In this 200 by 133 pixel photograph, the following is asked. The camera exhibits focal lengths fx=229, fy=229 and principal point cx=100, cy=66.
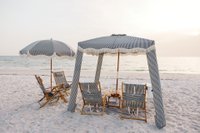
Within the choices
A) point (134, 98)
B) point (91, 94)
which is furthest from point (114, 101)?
point (134, 98)

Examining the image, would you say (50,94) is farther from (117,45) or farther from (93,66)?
(93,66)

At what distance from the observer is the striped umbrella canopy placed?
20.1 feet

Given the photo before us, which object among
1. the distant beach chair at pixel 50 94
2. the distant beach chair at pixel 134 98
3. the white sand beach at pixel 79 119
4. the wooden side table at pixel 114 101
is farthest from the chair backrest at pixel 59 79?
the distant beach chair at pixel 134 98

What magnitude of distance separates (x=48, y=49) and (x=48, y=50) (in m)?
0.05

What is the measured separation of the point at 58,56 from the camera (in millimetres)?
7469

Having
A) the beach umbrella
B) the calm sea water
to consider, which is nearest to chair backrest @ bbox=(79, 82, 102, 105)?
the beach umbrella

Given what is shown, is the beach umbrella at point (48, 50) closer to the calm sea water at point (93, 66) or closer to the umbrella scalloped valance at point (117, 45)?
the umbrella scalloped valance at point (117, 45)

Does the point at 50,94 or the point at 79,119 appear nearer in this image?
the point at 79,119

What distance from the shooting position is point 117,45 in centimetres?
636

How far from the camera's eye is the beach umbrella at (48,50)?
7.39 meters

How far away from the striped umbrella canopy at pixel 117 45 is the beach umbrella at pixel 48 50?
929mm

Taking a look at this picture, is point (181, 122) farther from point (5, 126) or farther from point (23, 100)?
point (23, 100)

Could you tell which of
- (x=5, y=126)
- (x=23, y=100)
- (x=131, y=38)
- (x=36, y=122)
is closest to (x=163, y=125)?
(x=131, y=38)

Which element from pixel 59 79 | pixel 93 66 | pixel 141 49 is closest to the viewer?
pixel 141 49
